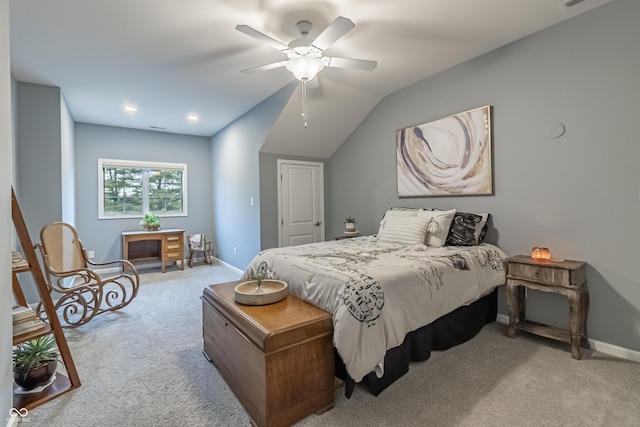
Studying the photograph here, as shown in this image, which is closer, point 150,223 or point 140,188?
point 150,223

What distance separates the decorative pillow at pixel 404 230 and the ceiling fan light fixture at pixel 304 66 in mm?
1749

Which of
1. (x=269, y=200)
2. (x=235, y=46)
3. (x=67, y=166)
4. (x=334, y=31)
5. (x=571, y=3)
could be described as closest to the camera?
(x=334, y=31)

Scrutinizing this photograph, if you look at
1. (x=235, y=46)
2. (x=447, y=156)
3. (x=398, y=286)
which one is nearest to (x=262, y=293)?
(x=398, y=286)

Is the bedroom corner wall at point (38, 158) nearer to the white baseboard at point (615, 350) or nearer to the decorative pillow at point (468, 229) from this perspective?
the decorative pillow at point (468, 229)

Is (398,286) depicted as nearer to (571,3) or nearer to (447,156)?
(447,156)

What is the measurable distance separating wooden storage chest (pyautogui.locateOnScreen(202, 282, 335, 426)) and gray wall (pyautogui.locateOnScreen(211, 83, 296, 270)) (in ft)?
9.26

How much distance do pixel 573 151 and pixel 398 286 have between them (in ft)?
6.47

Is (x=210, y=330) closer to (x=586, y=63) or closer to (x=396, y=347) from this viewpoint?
(x=396, y=347)

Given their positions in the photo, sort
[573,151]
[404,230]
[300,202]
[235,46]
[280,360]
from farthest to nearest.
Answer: [300,202] → [404,230] → [235,46] → [573,151] → [280,360]

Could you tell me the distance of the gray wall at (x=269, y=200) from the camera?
4.58m

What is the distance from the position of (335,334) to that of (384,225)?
201 centimetres

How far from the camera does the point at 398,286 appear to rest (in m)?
1.94

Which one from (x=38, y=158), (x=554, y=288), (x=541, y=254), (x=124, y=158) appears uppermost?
(x=124, y=158)

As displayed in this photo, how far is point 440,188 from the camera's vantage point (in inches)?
137
